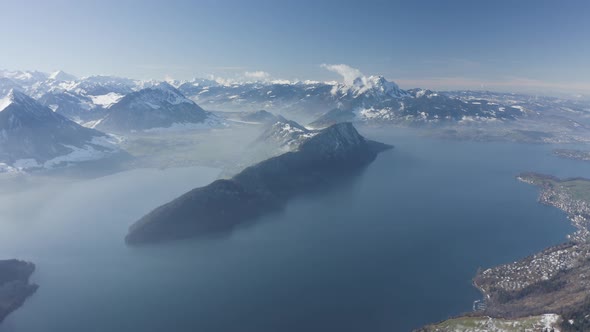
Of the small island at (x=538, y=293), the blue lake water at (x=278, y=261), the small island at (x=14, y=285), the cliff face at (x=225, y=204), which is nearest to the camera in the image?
the small island at (x=538, y=293)

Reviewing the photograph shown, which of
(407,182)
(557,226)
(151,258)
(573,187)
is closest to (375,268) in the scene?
(151,258)

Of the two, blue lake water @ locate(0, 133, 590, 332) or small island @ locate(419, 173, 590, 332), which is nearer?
small island @ locate(419, 173, 590, 332)

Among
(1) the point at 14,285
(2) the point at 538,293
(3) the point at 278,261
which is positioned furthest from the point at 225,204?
(2) the point at 538,293

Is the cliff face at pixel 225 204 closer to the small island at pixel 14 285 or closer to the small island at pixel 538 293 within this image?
the small island at pixel 14 285

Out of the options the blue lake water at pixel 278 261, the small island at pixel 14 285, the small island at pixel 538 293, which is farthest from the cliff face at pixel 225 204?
the small island at pixel 538 293

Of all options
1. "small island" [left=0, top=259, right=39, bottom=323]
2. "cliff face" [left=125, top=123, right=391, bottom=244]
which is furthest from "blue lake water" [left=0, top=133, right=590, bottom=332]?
"cliff face" [left=125, top=123, right=391, bottom=244]

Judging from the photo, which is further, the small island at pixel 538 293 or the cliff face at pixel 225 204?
the cliff face at pixel 225 204

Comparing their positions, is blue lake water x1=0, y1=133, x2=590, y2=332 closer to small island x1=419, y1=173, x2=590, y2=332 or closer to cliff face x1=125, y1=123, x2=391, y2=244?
small island x1=419, y1=173, x2=590, y2=332
